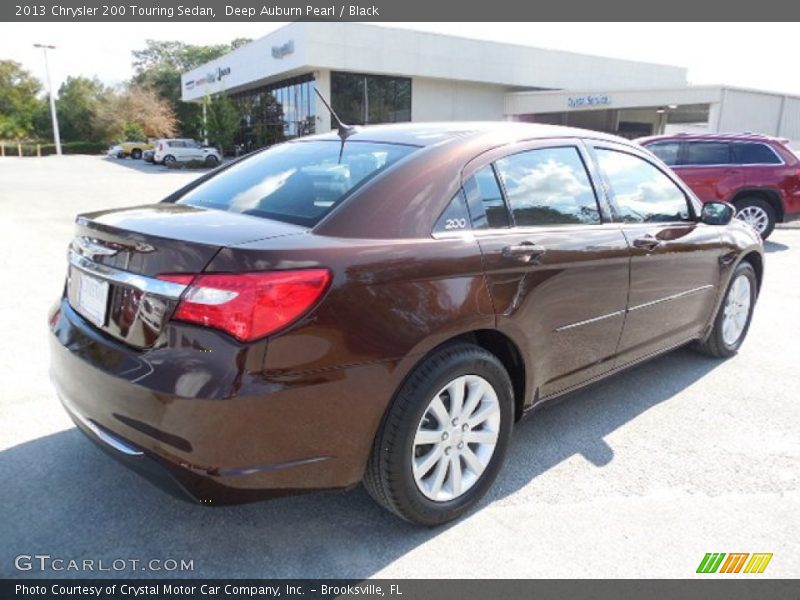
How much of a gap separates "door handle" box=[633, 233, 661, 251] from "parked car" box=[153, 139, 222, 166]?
3553 cm

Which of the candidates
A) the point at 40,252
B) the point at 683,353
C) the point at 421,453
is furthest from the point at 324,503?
the point at 40,252

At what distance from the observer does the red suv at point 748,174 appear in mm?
10344

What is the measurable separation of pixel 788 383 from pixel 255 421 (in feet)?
13.1

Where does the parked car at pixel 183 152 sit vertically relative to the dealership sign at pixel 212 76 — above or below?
below

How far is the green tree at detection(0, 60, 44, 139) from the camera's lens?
6012cm

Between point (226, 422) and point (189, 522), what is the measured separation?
35.1 inches

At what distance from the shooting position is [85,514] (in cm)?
268

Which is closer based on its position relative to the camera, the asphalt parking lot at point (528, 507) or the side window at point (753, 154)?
the asphalt parking lot at point (528, 507)

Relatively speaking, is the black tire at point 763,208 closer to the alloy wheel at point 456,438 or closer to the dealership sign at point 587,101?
the alloy wheel at point 456,438

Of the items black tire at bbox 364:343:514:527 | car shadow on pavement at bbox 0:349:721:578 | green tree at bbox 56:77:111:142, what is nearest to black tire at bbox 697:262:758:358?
car shadow on pavement at bbox 0:349:721:578

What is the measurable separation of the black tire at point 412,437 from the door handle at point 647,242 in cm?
132

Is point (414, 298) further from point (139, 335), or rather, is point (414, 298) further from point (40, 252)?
point (40, 252)

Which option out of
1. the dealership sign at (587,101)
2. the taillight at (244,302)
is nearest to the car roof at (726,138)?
the taillight at (244,302)

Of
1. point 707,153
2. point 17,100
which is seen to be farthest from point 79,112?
point 707,153
